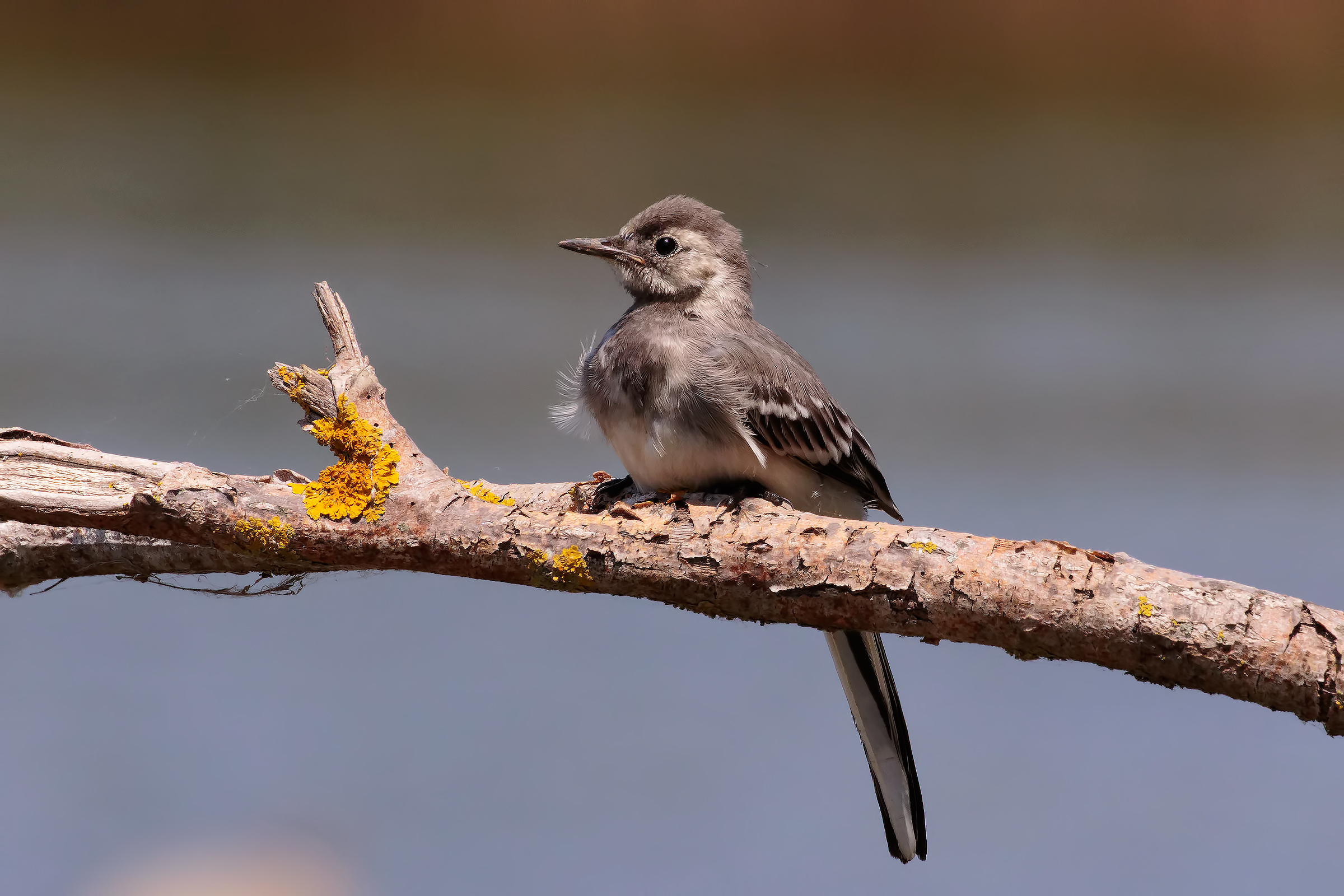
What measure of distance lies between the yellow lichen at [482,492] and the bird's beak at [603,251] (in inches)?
30.7

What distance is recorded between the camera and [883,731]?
222 centimetres

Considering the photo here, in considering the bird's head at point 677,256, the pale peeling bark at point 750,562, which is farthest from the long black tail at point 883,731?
the bird's head at point 677,256

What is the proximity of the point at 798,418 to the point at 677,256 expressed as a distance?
61cm

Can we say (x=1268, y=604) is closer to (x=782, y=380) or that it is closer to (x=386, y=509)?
(x=782, y=380)

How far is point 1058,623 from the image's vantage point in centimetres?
154

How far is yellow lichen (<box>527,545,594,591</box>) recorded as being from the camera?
67.4 inches

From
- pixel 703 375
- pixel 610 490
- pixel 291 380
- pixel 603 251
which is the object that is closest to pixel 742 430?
pixel 703 375

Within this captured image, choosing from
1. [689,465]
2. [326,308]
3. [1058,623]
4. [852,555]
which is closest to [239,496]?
[326,308]

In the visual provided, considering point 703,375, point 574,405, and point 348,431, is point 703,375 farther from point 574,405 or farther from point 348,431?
point 348,431

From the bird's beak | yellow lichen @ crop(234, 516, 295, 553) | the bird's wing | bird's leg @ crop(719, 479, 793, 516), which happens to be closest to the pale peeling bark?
yellow lichen @ crop(234, 516, 295, 553)

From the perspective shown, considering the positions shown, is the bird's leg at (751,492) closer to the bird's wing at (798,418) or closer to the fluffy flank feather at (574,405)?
the bird's wing at (798,418)

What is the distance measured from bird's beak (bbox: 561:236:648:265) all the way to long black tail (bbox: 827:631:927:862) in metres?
1.11

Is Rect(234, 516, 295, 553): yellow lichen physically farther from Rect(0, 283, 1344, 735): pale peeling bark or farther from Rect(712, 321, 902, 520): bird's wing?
Rect(712, 321, 902, 520): bird's wing

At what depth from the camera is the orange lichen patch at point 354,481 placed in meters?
1.79
